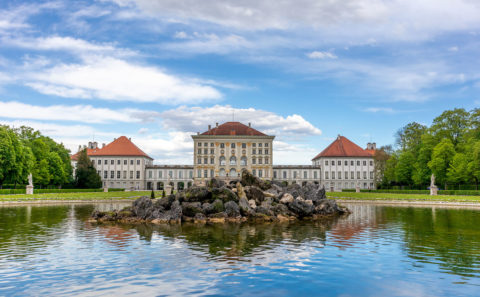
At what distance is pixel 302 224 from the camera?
78.9ft

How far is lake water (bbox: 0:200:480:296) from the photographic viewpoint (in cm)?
997

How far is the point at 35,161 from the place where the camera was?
59.5 m

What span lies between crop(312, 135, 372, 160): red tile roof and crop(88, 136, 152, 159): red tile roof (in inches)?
1751

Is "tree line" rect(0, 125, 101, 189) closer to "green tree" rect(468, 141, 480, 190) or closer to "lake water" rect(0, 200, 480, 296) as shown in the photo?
"lake water" rect(0, 200, 480, 296)

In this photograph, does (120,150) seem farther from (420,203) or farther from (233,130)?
(420,203)

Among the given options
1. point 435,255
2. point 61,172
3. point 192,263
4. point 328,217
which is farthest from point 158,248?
point 61,172

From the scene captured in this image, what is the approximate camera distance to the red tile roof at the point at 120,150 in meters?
94.2

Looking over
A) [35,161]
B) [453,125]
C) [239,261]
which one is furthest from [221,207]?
[453,125]

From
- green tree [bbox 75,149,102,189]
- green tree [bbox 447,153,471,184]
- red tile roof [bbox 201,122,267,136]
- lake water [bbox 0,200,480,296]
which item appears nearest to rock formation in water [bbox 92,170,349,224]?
lake water [bbox 0,200,480,296]

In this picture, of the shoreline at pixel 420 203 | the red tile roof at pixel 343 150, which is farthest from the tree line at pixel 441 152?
the red tile roof at pixel 343 150

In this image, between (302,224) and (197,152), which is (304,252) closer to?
(302,224)

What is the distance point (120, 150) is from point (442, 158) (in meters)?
69.3

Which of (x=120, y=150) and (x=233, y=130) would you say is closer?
(x=233, y=130)

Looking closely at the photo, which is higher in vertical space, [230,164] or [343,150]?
[343,150]
